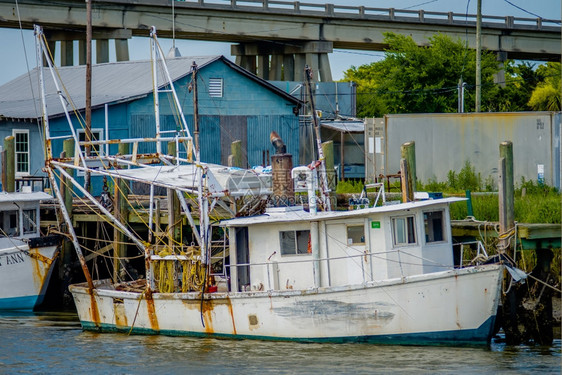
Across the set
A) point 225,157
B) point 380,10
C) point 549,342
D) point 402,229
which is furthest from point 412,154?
point 380,10

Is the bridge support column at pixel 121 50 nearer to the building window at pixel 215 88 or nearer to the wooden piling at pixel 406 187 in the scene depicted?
the building window at pixel 215 88

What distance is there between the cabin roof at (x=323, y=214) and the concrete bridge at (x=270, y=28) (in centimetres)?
3300

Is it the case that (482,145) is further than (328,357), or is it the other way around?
(482,145)

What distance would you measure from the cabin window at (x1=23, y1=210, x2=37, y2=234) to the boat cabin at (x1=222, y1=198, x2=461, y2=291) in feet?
29.1

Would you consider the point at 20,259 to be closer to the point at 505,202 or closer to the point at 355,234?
the point at 355,234

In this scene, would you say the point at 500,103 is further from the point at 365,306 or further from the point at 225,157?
the point at 365,306

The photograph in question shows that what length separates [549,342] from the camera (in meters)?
20.9

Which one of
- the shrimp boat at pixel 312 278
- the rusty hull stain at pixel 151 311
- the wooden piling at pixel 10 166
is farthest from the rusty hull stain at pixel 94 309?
the wooden piling at pixel 10 166

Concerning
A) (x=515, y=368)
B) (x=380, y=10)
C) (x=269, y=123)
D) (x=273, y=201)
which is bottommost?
(x=515, y=368)

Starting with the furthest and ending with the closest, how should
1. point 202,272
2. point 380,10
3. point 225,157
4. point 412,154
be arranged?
point 380,10
point 225,157
point 412,154
point 202,272

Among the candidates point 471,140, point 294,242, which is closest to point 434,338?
point 294,242

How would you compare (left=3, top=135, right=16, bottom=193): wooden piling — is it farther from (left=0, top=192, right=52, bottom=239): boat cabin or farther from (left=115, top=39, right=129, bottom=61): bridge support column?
(left=115, top=39, right=129, bottom=61): bridge support column

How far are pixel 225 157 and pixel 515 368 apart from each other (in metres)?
21.3

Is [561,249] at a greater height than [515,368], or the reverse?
[561,249]
